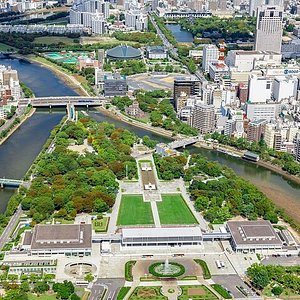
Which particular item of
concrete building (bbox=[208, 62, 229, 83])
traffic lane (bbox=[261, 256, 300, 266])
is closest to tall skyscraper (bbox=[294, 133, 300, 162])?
traffic lane (bbox=[261, 256, 300, 266])

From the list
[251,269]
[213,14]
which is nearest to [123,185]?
[251,269]

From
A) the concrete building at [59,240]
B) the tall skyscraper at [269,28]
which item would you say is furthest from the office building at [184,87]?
the concrete building at [59,240]

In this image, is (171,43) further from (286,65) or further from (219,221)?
(219,221)

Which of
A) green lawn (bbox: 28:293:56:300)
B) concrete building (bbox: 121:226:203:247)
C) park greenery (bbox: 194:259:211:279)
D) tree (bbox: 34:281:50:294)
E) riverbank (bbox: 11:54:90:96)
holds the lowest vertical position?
green lawn (bbox: 28:293:56:300)

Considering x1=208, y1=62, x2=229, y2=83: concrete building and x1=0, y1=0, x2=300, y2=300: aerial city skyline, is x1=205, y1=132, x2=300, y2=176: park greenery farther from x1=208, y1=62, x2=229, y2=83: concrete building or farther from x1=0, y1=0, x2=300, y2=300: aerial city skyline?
x1=208, y1=62, x2=229, y2=83: concrete building

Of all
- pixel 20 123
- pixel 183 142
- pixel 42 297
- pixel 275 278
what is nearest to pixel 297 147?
pixel 183 142

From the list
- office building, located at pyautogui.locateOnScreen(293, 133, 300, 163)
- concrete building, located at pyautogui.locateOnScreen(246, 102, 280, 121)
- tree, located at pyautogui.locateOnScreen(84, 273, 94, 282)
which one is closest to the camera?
tree, located at pyautogui.locateOnScreen(84, 273, 94, 282)
